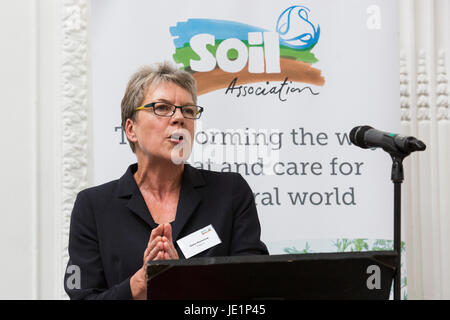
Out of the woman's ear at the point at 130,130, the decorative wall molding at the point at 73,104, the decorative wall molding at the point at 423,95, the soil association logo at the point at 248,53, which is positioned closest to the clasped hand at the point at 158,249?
the woman's ear at the point at 130,130

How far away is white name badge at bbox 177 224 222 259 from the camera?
2164 mm

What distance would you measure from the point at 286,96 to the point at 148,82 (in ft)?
2.99

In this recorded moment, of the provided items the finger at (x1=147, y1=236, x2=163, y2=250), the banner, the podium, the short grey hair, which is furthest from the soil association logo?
the podium

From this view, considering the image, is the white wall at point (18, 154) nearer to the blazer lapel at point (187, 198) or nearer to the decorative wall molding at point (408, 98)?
the decorative wall molding at point (408, 98)

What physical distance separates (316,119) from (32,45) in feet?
5.71

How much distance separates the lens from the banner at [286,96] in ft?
9.61

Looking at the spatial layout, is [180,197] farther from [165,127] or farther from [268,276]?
[268,276]

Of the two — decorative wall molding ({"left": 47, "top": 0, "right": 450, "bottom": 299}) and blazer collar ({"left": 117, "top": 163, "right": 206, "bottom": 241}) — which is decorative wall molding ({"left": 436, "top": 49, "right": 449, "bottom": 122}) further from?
blazer collar ({"left": 117, "top": 163, "right": 206, "bottom": 241})

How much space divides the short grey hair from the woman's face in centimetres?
2

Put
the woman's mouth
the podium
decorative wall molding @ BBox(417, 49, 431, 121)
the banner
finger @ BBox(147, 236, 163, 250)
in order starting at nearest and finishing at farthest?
1. the podium
2. finger @ BBox(147, 236, 163, 250)
3. the woman's mouth
4. the banner
5. decorative wall molding @ BBox(417, 49, 431, 121)

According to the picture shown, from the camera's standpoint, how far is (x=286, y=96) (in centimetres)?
297

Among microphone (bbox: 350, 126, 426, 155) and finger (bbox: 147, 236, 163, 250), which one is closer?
microphone (bbox: 350, 126, 426, 155)

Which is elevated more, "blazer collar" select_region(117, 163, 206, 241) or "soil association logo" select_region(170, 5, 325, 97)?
"soil association logo" select_region(170, 5, 325, 97)

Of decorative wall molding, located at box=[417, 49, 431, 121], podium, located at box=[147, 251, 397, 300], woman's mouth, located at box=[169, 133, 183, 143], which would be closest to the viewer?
podium, located at box=[147, 251, 397, 300]
